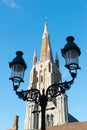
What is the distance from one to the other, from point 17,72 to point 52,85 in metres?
1.01

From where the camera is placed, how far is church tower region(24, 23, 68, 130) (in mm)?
56344

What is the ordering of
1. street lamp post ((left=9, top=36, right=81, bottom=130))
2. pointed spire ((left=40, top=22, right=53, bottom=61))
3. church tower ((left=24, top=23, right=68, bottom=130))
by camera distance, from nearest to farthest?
street lamp post ((left=9, top=36, right=81, bottom=130))
church tower ((left=24, top=23, right=68, bottom=130))
pointed spire ((left=40, top=22, right=53, bottom=61))

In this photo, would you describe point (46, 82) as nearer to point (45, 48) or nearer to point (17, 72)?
point (45, 48)

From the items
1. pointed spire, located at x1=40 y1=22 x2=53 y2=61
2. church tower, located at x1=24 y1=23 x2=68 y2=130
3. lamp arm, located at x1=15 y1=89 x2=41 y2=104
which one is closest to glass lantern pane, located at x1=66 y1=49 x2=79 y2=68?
lamp arm, located at x1=15 y1=89 x2=41 y2=104

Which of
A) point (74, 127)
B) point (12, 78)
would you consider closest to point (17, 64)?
point (12, 78)

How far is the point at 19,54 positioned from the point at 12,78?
82 cm

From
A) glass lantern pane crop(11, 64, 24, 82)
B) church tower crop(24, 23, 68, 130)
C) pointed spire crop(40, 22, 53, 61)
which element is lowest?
glass lantern pane crop(11, 64, 24, 82)

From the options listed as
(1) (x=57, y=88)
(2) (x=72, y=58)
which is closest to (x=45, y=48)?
(1) (x=57, y=88)

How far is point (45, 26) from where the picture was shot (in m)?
83.9

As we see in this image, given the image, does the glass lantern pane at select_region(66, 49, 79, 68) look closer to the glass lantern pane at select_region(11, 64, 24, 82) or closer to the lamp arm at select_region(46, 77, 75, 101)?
the lamp arm at select_region(46, 77, 75, 101)

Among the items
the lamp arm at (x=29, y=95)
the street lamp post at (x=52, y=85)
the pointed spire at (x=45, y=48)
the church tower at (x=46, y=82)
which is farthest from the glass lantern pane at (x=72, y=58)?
the pointed spire at (x=45, y=48)

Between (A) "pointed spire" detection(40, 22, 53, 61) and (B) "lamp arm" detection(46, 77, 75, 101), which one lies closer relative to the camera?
(B) "lamp arm" detection(46, 77, 75, 101)

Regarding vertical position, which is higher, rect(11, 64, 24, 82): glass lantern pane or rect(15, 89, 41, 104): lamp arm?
rect(11, 64, 24, 82): glass lantern pane

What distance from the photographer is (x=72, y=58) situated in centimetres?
680
